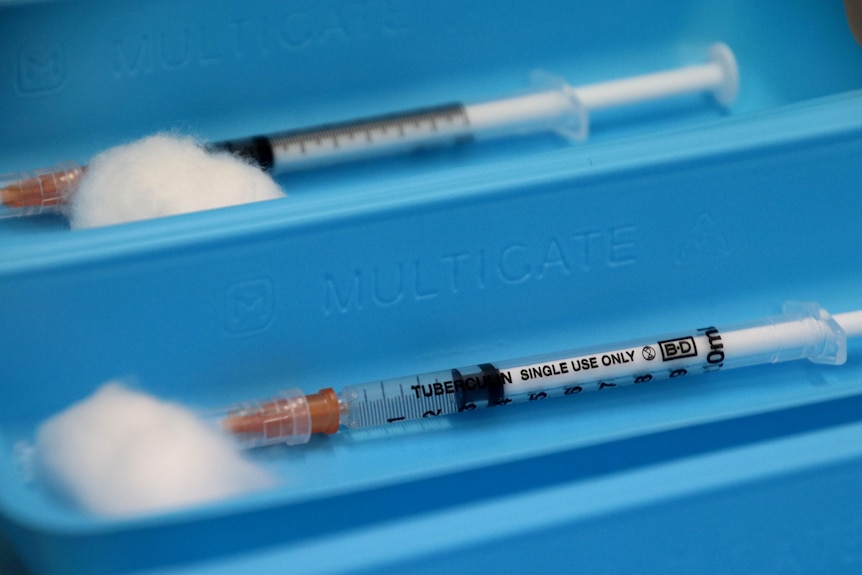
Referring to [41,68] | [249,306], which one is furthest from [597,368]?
[41,68]

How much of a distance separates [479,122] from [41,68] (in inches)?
14.9

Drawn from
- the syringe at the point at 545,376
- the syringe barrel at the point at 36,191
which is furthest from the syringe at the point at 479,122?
the syringe at the point at 545,376

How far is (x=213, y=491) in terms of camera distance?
662 millimetres

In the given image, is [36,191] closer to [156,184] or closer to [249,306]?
[156,184]

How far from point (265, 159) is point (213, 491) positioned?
33cm

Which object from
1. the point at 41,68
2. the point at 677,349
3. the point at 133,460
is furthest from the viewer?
the point at 41,68

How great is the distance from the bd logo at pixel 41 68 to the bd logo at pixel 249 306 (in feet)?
0.95

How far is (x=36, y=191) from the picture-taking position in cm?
80

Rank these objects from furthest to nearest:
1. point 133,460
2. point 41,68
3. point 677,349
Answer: point 41,68 → point 677,349 → point 133,460

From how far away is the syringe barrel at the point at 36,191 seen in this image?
80 cm

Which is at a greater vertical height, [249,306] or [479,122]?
[479,122]

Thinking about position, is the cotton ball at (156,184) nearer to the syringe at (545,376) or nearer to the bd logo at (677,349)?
the syringe at (545,376)

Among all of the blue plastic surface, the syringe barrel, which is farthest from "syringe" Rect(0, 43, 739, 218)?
the syringe barrel

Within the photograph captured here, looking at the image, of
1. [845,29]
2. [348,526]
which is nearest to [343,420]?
[348,526]
